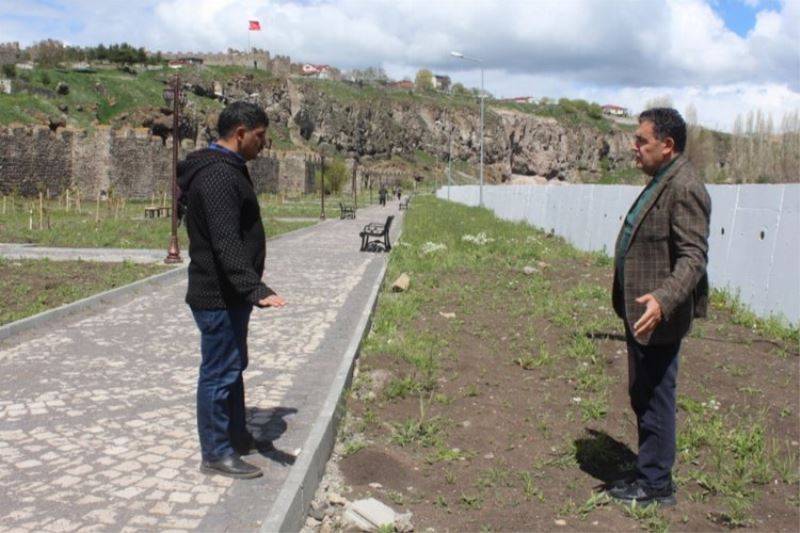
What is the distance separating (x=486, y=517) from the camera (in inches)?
164

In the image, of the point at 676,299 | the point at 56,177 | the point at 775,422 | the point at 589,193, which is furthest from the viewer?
the point at 56,177

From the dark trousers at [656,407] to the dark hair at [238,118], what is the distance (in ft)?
7.90

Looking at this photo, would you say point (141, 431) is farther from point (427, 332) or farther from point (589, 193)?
point (589, 193)

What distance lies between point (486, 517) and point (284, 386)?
2.96m

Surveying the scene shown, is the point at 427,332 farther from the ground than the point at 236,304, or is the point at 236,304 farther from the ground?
the point at 236,304

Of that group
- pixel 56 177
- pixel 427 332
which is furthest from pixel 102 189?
pixel 427 332

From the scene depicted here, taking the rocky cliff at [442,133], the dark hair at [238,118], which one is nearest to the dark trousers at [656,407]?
the dark hair at [238,118]

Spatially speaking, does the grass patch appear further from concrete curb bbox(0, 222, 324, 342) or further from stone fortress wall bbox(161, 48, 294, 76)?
stone fortress wall bbox(161, 48, 294, 76)

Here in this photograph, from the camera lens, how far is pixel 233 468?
4582 millimetres

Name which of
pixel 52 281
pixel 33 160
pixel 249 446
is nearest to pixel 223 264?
pixel 249 446

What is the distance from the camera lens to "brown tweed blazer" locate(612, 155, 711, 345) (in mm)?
3908

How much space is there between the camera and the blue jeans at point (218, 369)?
447 centimetres

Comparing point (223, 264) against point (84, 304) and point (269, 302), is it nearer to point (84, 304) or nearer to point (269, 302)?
point (269, 302)

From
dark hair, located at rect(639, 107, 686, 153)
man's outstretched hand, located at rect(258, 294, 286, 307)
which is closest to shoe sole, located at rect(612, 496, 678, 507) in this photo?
dark hair, located at rect(639, 107, 686, 153)
